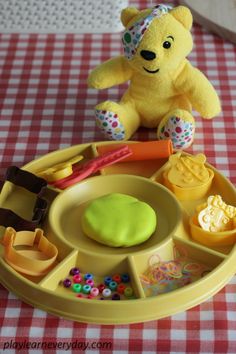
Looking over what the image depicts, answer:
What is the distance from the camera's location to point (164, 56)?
2.71 ft

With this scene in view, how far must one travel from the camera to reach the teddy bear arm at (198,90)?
0.86 meters

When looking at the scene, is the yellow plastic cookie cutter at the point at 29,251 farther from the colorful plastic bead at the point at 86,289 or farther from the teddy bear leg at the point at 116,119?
the teddy bear leg at the point at 116,119

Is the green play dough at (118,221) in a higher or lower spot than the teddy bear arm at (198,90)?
lower

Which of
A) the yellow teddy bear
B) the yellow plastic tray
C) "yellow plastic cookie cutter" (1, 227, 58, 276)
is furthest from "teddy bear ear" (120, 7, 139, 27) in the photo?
→ "yellow plastic cookie cutter" (1, 227, 58, 276)

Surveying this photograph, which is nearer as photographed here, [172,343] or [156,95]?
[172,343]

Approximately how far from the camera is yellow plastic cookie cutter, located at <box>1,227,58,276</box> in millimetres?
704

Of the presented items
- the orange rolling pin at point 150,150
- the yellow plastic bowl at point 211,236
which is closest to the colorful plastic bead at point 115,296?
the yellow plastic bowl at point 211,236

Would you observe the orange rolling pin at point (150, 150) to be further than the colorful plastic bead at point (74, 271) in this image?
Yes

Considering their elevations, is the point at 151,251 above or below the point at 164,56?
below

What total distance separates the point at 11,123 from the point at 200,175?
33cm

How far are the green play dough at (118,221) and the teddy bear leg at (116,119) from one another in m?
0.15

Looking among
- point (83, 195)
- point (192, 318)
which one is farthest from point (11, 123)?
point (192, 318)

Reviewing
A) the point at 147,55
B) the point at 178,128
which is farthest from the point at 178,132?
the point at 147,55

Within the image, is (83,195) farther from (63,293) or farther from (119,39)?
(119,39)
